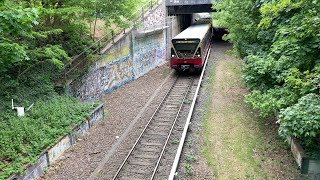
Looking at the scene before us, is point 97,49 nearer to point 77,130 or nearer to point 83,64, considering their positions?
point 83,64

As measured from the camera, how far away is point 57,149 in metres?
9.85

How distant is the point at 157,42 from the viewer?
26.0 meters

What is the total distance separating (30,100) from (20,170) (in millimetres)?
4269

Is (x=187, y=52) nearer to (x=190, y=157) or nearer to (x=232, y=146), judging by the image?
(x=232, y=146)

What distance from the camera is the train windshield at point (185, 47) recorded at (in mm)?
20734

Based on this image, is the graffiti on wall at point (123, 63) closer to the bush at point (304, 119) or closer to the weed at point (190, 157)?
the weed at point (190, 157)

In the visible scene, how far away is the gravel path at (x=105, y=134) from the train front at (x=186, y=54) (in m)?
2.42

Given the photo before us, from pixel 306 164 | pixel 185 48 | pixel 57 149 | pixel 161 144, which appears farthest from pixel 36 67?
pixel 185 48

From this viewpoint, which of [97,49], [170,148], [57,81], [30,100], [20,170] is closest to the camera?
[20,170]

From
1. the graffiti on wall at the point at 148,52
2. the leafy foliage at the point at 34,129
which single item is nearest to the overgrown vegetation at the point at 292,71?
the leafy foliage at the point at 34,129

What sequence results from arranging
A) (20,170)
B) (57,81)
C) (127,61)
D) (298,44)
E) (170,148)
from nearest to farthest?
(20,170)
(298,44)
(170,148)
(57,81)
(127,61)

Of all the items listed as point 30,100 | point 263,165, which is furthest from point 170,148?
point 30,100

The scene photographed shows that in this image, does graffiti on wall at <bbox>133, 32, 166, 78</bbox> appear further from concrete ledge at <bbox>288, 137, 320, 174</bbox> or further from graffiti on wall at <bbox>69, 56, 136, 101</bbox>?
concrete ledge at <bbox>288, 137, 320, 174</bbox>

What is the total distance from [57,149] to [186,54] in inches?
520
